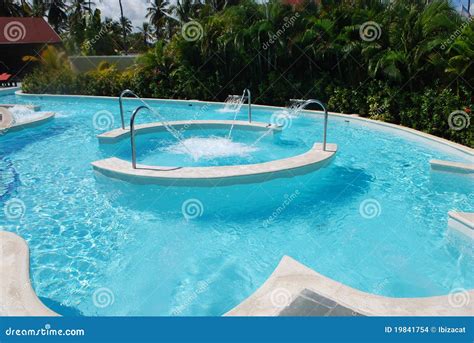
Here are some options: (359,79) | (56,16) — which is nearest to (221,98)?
(359,79)

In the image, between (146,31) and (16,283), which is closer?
(16,283)

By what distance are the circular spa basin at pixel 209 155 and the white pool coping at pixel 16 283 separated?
9.70 ft

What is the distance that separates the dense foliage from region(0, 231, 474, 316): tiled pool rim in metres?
8.36

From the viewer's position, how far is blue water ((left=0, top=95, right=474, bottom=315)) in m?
4.82

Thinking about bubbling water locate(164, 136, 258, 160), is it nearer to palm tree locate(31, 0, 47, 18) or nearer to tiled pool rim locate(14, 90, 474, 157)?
tiled pool rim locate(14, 90, 474, 157)

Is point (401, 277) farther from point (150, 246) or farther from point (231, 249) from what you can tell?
point (150, 246)

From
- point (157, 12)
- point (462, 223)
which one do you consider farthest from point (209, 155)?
point (157, 12)

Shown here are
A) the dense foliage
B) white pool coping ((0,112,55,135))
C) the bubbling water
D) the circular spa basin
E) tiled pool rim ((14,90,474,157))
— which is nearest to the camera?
the circular spa basin

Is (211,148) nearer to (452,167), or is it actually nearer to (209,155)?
(209,155)

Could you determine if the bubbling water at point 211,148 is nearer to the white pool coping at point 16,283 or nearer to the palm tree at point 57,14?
the white pool coping at point 16,283

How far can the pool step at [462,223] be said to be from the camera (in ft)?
19.2

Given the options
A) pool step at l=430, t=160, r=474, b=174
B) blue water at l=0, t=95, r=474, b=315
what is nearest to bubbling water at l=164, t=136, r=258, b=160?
blue water at l=0, t=95, r=474, b=315

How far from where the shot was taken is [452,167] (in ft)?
27.9

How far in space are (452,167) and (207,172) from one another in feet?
18.3
